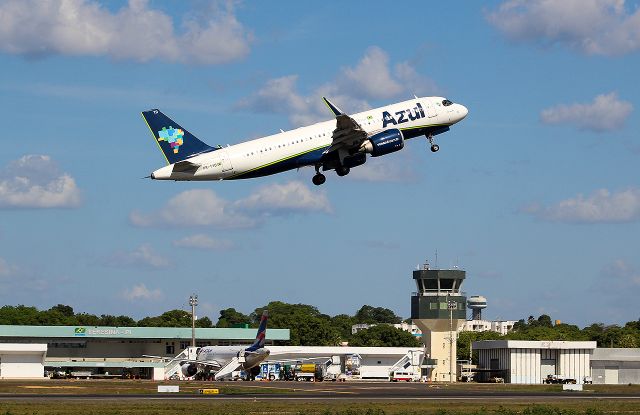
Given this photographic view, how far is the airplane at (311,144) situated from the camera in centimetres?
9794

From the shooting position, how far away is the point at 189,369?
159m

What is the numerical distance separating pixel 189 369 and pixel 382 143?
217ft

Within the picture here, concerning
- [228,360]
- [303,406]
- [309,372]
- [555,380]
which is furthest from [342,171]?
[555,380]

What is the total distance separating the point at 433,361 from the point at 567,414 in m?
123

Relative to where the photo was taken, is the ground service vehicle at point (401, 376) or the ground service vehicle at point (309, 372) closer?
the ground service vehicle at point (309, 372)

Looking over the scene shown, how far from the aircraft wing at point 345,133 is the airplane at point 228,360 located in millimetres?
56455

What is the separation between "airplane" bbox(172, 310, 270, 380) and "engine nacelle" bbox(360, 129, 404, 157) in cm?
5612

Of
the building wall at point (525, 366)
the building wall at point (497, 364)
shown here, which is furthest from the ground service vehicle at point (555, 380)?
the building wall at point (497, 364)

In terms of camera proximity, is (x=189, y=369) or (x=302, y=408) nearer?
Answer: (x=302, y=408)

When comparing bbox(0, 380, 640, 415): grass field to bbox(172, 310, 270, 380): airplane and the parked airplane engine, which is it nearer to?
bbox(172, 310, 270, 380): airplane

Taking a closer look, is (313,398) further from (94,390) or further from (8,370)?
(8,370)

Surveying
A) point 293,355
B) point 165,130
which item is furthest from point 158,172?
point 293,355

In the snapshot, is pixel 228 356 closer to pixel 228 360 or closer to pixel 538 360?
pixel 228 360

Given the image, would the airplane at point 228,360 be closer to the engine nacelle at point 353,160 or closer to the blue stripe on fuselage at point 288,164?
the engine nacelle at point 353,160
